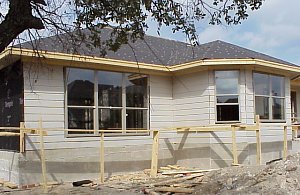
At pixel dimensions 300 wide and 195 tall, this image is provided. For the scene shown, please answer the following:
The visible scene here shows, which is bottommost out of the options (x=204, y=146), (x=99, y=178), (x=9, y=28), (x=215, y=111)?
(x=99, y=178)

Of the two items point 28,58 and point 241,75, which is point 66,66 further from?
point 241,75

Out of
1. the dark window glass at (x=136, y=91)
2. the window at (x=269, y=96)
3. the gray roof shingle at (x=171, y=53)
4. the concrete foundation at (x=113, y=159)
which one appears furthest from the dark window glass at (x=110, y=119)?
the window at (x=269, y=96)

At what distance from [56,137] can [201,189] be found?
489 cm

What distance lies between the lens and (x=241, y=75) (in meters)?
13.5

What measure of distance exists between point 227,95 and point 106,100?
13.7ft

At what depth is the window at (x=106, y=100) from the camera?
39.8 feet

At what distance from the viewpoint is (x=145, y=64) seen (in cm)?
1334

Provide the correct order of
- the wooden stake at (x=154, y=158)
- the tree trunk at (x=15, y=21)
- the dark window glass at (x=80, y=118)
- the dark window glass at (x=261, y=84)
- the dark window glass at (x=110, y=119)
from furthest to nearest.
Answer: the dark window glass at (x=261, y=84) → the dark window glass at (x=110, y=119) → the wooden stake at (x=154, y=158) → the dark window glass at (x=80, y=118) → the tree trunk at (x=15, y=21)

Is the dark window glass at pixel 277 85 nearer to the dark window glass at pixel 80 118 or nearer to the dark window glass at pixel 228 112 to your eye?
the dark window glass at pixel 228 112

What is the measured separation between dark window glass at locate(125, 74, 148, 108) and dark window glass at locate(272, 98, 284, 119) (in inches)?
191

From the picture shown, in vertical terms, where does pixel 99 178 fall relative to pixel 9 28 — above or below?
below

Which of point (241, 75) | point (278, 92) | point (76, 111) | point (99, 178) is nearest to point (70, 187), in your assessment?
point (99, 178)

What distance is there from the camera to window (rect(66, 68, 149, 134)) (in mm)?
12133

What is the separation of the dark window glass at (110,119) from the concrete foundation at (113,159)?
747 mm
